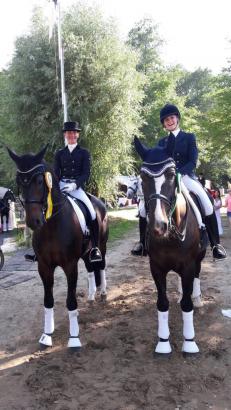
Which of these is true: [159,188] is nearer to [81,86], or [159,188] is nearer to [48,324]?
[48,324]

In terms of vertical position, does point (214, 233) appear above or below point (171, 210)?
below

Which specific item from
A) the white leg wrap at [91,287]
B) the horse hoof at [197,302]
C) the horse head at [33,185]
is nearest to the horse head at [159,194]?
the horse head at [33,185]

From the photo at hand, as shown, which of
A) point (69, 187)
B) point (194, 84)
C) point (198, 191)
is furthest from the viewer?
point (194, 84)

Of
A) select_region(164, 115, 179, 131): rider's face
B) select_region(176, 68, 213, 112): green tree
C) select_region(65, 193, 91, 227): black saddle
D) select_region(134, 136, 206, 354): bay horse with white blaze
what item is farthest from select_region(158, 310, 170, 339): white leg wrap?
select_region(176, 68, 213, 112): green tree

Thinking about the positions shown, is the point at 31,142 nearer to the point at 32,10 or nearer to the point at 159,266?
the point at 32,10

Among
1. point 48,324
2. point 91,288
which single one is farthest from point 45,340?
point 91,288

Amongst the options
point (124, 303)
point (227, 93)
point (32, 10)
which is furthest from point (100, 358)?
point (32, 10)

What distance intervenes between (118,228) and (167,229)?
547 inches

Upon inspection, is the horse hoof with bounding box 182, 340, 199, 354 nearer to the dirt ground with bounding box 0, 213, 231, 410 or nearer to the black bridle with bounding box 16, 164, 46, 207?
the dirt ground with bounding box 0, 213, 231, 410

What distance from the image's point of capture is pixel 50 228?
17.2 ft

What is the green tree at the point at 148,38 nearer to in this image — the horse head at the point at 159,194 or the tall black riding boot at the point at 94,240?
the tall black riding boot at the point at 94,240

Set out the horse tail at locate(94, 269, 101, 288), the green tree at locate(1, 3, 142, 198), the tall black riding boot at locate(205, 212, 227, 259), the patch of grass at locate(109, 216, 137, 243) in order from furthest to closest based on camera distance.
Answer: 1. the green tree at locate(1, 3, 142, 198)
2. the patch of grass at locate(109, 216, 137, 243)
3. the horse tail at locate(94, 269, 101, 288)
4. the tall black riding boot at locate(205, 212, 227, 259)

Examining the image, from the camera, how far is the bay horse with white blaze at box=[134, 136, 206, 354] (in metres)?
4.12

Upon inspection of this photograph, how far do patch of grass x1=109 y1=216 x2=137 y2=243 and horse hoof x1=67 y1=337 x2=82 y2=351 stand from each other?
364 inches
